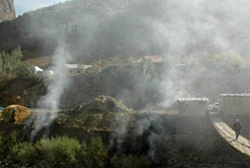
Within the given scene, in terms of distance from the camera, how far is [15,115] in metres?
19.3

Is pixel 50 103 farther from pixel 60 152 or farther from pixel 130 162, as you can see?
pixel 130 162

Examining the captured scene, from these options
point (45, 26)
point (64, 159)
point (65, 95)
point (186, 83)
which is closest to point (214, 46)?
point (186, 83)

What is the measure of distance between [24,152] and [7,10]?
11100 centimetres

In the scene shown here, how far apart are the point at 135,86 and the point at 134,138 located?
1705 cm

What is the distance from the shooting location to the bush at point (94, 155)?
14.6 m

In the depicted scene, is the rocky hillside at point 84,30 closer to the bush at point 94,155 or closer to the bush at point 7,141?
the bush at point 7,141

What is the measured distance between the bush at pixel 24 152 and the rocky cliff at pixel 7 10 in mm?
105249

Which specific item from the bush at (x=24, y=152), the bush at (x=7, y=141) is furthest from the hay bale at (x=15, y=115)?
the bush at (x=24, y=152)

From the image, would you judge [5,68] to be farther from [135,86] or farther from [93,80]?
[135,86]

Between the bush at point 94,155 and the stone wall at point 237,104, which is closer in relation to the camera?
the bush at point 94,155

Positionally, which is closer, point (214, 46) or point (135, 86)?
point (135, 86)

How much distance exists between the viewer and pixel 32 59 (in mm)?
63781

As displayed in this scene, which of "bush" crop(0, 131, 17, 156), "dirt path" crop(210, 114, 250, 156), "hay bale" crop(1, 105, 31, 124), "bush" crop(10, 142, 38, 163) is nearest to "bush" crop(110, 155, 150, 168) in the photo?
"dirt path" crop(210, 114, 250, 156)

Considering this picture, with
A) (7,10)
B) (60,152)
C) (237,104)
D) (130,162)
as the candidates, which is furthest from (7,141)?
(7,10)
